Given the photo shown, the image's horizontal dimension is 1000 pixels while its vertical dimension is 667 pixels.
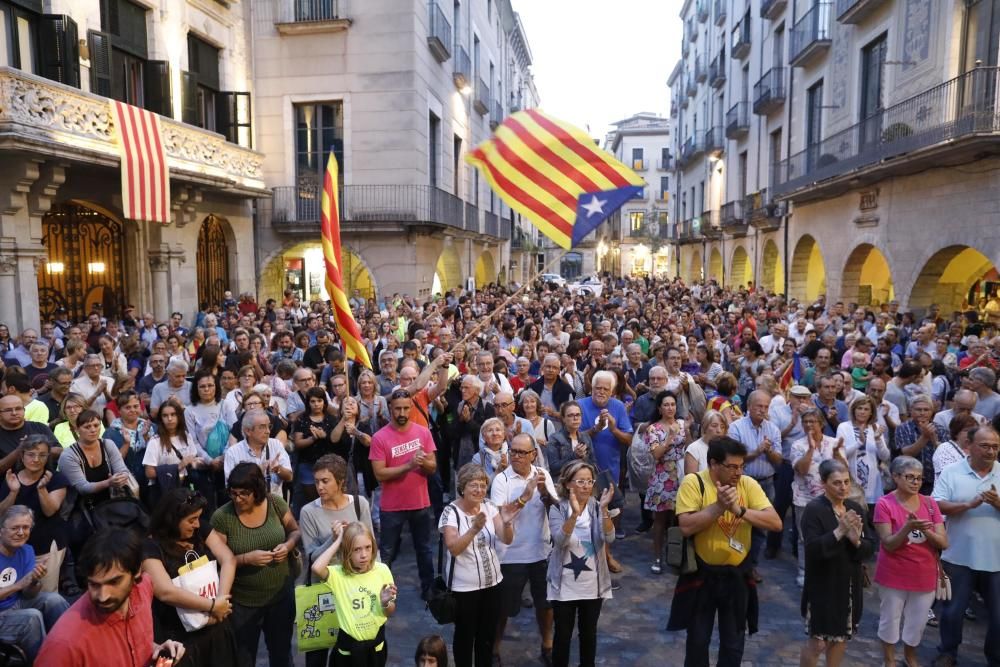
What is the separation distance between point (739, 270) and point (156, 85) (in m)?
25.2

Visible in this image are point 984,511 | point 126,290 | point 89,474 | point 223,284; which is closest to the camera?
point 984,511

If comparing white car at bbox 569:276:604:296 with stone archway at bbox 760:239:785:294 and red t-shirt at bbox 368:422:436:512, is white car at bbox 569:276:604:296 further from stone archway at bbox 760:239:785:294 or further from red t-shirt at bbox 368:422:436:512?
red t-shirt at bbox 368:422:436:512

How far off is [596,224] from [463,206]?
1980 centimetres

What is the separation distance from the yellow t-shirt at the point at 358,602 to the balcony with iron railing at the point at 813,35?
2033 centimetres

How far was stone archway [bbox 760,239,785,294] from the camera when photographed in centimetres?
2561

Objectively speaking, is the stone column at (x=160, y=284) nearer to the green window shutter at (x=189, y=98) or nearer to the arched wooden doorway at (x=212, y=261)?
the arched wooden doorway at (x=212, y=261)

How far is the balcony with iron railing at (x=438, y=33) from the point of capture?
20.7m

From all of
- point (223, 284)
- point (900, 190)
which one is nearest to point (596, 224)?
point (900, 190)

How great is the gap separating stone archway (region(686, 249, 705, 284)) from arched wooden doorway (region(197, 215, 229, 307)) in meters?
27.9

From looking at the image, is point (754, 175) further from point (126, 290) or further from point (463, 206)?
point (126, 290)

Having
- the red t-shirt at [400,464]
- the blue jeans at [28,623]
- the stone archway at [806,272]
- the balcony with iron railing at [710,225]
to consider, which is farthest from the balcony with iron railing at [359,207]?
the balcony with iron railing at [710,225]

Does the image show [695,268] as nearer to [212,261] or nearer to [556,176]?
[212,261]

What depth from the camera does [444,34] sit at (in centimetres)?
2228

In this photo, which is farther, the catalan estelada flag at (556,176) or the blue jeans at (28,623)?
the catalan estelada flag at (556,176)
